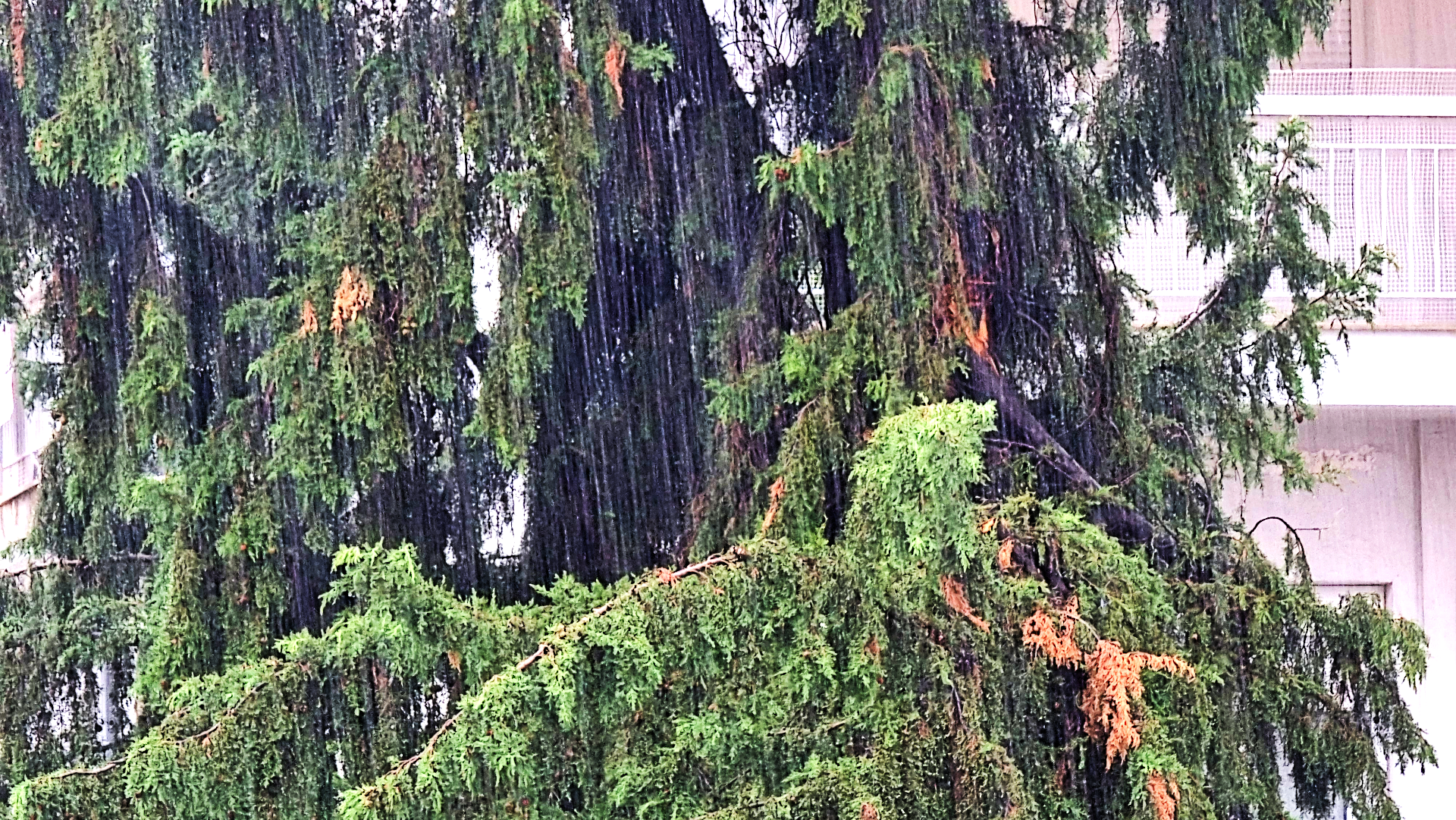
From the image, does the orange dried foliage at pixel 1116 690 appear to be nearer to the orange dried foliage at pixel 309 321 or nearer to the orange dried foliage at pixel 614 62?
the orange dried foliage at pixel 614 62

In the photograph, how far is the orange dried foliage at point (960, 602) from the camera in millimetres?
3619

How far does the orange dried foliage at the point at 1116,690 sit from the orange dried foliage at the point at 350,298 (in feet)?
6.38

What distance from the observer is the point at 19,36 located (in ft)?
13.9

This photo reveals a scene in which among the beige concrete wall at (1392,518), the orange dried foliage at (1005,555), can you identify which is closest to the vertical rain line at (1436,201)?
the beige concrete wall at (1392,518)

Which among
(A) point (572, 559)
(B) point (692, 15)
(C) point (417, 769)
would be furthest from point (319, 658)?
(B) point (692, 15)

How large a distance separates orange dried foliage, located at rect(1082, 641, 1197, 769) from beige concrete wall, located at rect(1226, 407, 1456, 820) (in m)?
4.09

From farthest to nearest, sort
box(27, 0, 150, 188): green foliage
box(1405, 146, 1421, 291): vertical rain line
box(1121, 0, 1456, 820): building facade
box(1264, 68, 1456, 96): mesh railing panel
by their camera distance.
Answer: box(1264, 68, 1456, 96): mesh railing panel
box(1405, 146, 1421, 291): vertical rain line
box(1121, 0, 1456, 820): building facade
box(27, 0, 150, 188): green foliage

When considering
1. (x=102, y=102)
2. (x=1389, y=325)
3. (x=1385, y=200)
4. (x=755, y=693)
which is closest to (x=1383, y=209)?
(x=1385, y=200)

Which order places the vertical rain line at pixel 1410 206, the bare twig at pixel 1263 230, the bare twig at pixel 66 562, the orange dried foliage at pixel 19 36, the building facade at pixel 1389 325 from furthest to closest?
the vertical rain line at pixel 1410 206
the building facade at pixel 1389 325
the bare twig at pixel 1263 230
the bare twig at pixel 66 562
the orange dried foliage at pixel 19 36

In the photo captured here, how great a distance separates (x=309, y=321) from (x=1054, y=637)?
198 cm

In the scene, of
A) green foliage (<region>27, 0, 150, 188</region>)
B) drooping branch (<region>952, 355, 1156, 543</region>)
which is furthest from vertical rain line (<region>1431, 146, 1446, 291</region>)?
green foliage (<region>27, 0, 150, 188</region>)

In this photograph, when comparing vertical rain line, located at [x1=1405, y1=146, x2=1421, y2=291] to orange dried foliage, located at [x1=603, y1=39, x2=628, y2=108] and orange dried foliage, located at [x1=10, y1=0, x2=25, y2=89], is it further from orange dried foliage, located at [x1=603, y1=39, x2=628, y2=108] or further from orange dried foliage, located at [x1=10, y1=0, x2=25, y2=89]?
orange dried foliage, located at [x1=10, y1=0, x2=25, y2=89]

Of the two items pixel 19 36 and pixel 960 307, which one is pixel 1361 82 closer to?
pixel 960 307

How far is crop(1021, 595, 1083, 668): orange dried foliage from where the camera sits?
3725 millimetres
